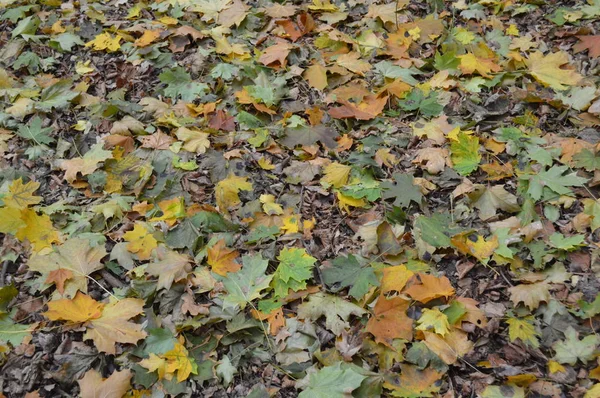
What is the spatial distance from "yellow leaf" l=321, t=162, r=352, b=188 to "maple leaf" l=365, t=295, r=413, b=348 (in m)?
0.89

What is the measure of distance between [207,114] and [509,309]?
7.61 feet

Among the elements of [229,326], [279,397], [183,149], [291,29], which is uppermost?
[291,29]

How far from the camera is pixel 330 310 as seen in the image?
2.47 metres

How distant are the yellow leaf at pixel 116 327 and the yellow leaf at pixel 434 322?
1357mm

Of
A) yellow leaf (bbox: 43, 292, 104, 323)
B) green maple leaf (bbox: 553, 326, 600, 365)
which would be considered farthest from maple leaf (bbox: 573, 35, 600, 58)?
yellow leaf (bbox: 43, 292, 104, 323)

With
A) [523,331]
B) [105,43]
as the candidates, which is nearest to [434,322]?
[523,331]

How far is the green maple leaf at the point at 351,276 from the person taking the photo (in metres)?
2.51

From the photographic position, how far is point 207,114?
11.5 feet

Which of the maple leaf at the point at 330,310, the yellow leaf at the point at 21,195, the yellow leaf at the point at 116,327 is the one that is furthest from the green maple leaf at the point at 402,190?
the yellow leaf at the point at 21,195

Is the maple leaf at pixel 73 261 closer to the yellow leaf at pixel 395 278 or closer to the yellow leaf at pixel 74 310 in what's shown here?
the yellow leaf at pixel 74 310

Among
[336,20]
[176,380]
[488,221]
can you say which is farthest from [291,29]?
[176,380]

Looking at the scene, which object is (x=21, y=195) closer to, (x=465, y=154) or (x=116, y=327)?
(x=116, y=327)

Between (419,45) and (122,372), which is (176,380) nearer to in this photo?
(122,372)

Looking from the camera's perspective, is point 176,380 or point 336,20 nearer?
point 176,380
